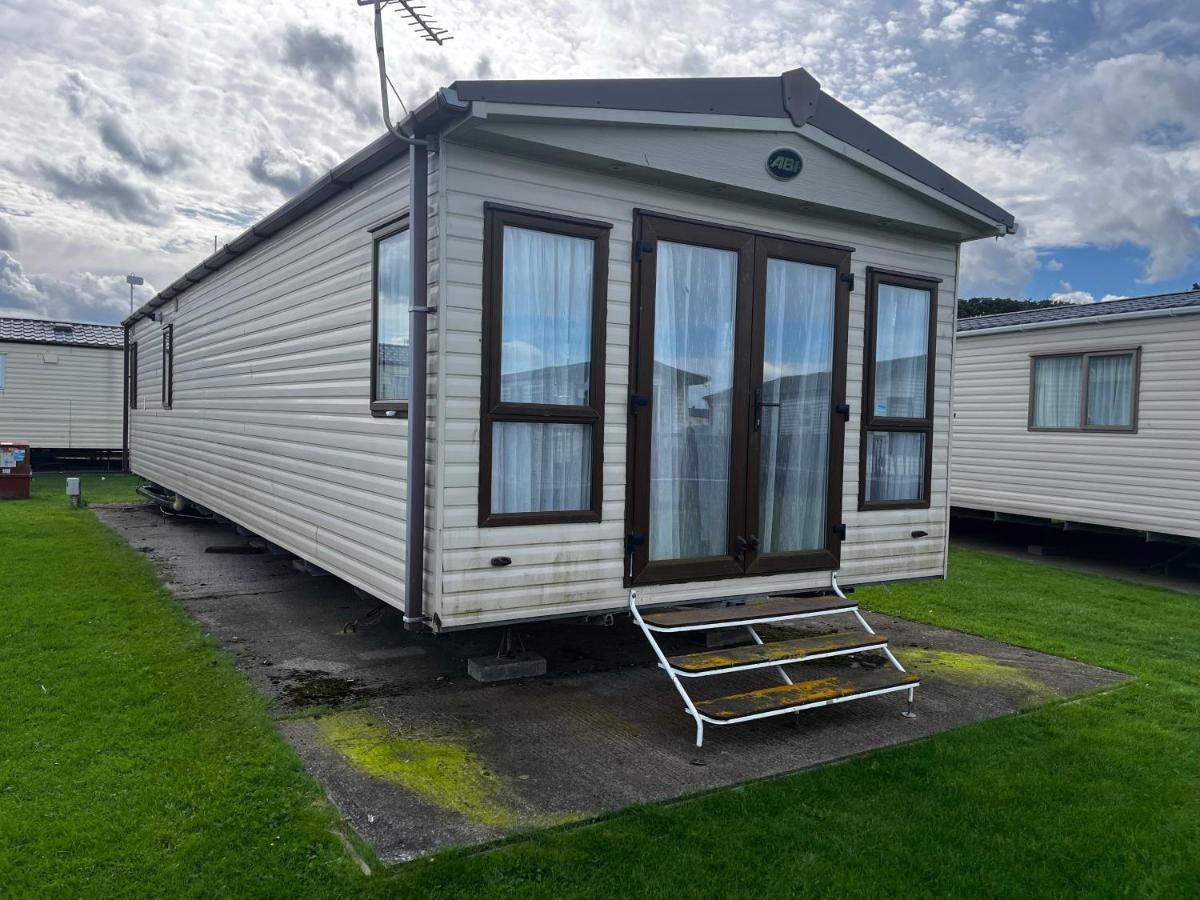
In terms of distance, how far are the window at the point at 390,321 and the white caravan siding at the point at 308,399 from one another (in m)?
0.09

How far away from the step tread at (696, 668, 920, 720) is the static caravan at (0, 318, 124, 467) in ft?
62.0

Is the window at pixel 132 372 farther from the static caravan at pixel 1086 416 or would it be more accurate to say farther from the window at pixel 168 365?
the static caravan at pixel 1086 416

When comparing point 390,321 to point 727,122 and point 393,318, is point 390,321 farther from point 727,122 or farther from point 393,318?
point 727,122

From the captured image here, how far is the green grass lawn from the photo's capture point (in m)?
2.88

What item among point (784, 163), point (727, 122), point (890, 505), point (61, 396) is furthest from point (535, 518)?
point (61, 396)

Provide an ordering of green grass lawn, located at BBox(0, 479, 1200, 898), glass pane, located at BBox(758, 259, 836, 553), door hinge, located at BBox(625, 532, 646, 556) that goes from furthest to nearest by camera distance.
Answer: glass pane, located at BBox(758, 259, 836, 553) < door hinge, located at BBox(625, 532, 646, 556) < green grass lawn, located at BBox(0, 479, 1200, 898)

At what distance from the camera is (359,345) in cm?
503

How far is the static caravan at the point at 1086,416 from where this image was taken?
927 cm

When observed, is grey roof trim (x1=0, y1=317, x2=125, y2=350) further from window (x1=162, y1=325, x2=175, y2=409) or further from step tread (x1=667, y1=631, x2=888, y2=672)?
step tread (x1=667, y1=631, x2=888, y2=672)

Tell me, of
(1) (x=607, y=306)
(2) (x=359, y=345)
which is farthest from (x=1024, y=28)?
(2) (x=359, y=345)

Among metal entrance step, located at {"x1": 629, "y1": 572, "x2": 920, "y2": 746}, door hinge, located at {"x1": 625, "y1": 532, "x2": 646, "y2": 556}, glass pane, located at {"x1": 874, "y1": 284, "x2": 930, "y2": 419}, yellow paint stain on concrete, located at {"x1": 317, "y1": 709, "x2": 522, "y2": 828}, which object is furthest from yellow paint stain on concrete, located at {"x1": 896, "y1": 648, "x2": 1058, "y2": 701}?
yellow paint stain on concrete, located at {"x1": 317, "y1": 709, "x2": 522, "y2": 828}

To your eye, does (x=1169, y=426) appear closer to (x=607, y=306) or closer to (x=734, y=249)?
(x=734, y=249)

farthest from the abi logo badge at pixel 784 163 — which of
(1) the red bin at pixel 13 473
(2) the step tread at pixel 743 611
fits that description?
(1) the red bin at pixel 13 473

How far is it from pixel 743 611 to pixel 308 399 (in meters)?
3.01
